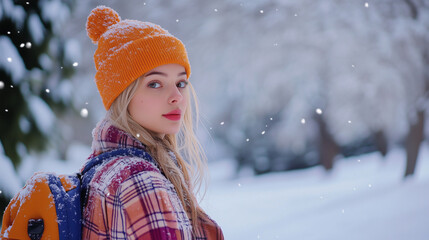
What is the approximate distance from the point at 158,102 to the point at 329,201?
4.05 meters

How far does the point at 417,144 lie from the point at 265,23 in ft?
9.31

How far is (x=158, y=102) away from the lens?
4.18ft

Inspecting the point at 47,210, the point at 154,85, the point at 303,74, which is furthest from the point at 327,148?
the point at 47,210

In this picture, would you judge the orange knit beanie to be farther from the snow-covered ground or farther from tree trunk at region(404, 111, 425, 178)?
tree trunk at region(404, 111, 425, 178)

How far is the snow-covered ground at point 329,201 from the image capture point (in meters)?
4.30

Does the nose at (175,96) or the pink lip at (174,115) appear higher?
the nose at (175,96)

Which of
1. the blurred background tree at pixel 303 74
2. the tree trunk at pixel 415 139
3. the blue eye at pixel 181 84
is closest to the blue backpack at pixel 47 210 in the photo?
the blue eye at pixel 181 84

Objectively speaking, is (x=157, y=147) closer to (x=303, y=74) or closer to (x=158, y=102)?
(x=158, y=102)

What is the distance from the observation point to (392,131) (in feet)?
17.6

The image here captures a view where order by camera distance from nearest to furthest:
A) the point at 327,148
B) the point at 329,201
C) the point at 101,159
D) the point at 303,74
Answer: the point at 101,159 < the point at 329,201 < the point at 303,74 < the point at 327,148

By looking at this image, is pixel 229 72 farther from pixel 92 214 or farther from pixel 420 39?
pixel 92 214

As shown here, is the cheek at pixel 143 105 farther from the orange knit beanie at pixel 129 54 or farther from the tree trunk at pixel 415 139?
the tree trunk at pixel 415 139

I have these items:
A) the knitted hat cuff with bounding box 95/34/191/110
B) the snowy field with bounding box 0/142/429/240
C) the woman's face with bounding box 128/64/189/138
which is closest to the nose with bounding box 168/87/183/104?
the woman's face with bounding box 128/64/189/138

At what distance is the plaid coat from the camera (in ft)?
3.19
